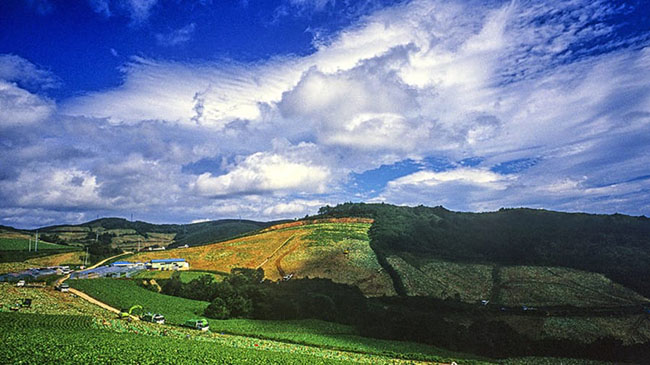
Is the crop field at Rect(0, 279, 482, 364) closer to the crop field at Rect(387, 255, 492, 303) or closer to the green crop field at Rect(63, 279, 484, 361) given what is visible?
the green crop field at Rect(63, 279, 484, 361)

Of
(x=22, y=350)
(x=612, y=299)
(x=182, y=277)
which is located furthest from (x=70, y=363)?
(x=612, y=299)

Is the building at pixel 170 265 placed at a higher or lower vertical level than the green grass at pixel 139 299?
higher

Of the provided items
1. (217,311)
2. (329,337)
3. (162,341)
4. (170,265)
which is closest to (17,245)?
(170,265)

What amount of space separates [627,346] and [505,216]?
49879mm

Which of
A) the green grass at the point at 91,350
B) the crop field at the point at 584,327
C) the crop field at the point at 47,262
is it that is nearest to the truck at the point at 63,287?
the crop field at the point at 47,262

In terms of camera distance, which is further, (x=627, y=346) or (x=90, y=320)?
(x=627, y=346)

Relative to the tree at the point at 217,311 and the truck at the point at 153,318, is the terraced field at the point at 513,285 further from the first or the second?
the truck at the point at 153,318

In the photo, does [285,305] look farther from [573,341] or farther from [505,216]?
[505,216]

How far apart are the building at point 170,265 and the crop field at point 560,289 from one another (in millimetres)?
64388

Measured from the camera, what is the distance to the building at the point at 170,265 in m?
81.6

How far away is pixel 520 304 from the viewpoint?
192ft

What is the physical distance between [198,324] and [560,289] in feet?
187

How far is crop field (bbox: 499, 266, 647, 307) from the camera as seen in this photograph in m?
57.6

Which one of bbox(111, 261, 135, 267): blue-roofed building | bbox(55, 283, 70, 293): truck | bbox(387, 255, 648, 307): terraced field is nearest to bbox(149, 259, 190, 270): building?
bbox(111, 261, 135, 267): blue-roofed building
